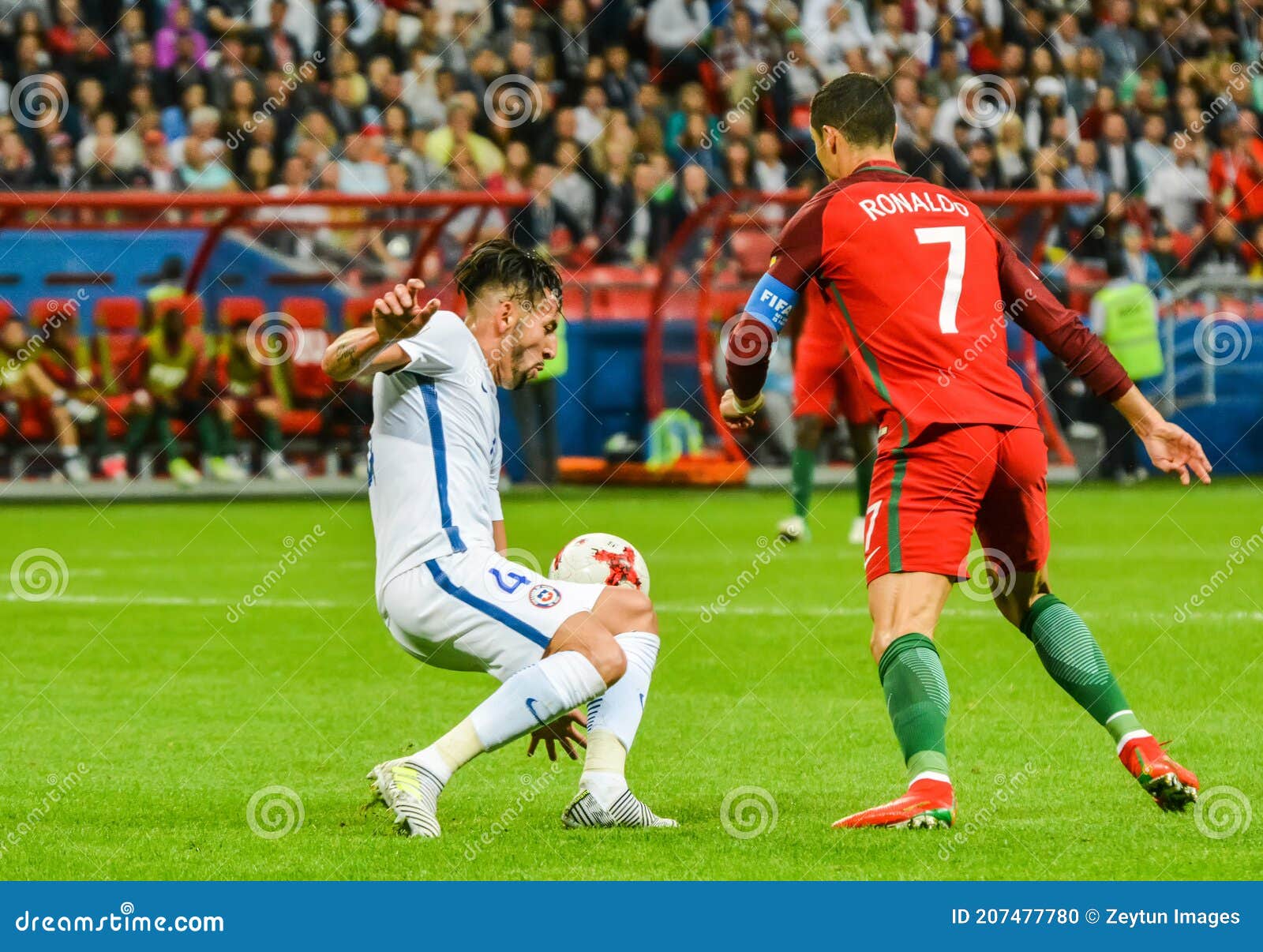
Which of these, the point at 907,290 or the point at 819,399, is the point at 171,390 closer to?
the point at 819,399

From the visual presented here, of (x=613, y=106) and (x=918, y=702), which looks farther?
(x=613, y=106)

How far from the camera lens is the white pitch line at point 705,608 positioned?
979 cm

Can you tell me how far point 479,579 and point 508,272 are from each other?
31.7 inches

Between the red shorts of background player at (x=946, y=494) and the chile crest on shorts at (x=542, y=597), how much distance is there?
0.80 metres

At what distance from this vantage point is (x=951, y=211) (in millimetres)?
5344

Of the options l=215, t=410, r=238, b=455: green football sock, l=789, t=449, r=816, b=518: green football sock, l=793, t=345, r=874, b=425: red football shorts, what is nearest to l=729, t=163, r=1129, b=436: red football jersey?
l=793, t=345, r=874, b=425: red football shorts

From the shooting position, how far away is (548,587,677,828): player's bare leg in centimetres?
516

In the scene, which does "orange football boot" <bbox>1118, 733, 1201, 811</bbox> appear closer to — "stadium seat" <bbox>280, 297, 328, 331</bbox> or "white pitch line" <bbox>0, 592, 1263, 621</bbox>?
"white pitch line" <bbox>0, 592, 1263, 621</bbox>

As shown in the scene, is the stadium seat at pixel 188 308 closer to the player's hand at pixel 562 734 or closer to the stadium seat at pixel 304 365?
the stadium seat at pixel 304 365

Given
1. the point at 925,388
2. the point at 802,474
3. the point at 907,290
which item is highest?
the point at 907,290

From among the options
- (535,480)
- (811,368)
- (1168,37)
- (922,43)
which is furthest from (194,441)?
(1168,37)

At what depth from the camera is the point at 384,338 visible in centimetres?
476

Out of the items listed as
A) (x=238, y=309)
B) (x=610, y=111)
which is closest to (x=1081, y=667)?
(x=238, y=309)

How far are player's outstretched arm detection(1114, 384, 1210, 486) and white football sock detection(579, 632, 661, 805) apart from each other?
1.39 m
